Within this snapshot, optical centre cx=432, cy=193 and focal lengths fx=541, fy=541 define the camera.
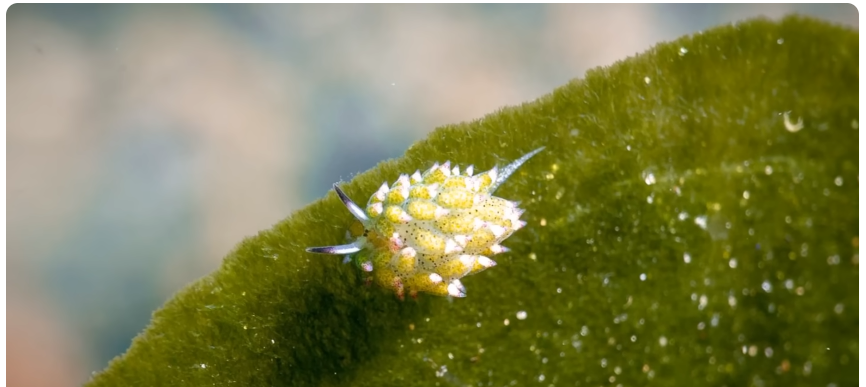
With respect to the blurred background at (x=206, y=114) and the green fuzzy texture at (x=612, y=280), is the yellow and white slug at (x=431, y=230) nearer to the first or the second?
the green fuzzy texture at (x=612, y=280)

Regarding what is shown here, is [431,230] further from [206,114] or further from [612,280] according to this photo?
[206,114]

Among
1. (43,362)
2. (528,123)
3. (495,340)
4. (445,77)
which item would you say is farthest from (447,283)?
(43,362)

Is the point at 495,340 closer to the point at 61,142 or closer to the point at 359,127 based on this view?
the point at 359,127

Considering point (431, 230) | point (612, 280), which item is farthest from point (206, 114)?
point (612, 280)

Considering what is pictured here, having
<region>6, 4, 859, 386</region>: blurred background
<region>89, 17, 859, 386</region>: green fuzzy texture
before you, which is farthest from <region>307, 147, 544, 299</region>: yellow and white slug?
<region>6, 4, 859, 386</region>: blurred background

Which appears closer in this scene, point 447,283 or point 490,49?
point 447,283

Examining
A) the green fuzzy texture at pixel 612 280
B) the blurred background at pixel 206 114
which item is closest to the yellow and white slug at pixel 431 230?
the green fuzzy texture at pixel 612 280
